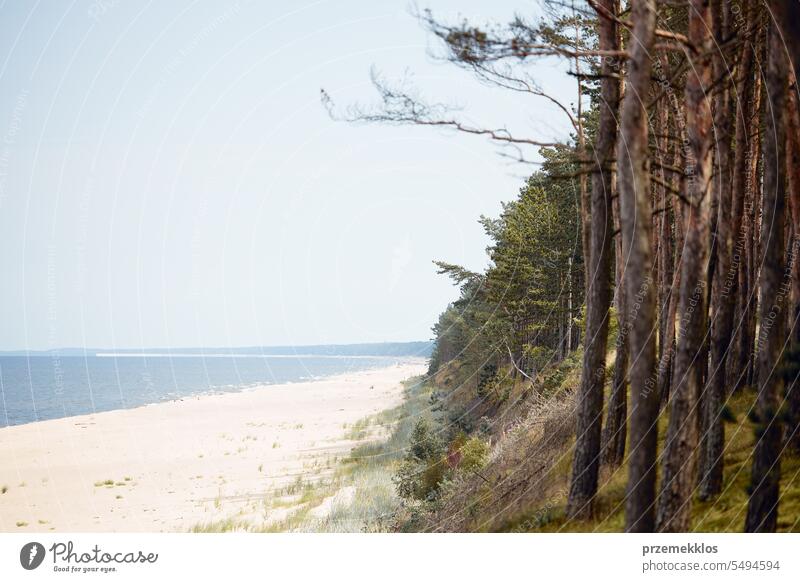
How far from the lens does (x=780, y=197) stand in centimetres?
651

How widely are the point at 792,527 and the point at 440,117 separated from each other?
21.3ft

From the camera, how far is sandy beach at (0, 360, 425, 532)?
64.3 feet

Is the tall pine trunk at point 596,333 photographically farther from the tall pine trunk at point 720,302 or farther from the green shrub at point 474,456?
the green shrub at point 474,456

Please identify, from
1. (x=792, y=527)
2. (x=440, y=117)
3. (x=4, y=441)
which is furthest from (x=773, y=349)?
(x=4, y=441)

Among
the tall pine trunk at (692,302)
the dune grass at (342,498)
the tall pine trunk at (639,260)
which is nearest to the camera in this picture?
the tall pine trunk at (639,260)

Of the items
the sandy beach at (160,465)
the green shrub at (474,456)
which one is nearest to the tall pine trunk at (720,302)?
the green shrub at (474,456)

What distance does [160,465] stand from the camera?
3047 cm

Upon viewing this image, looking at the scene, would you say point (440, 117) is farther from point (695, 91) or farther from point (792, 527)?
point (792, 527)

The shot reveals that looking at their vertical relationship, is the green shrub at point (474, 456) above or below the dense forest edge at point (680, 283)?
below

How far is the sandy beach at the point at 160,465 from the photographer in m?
19.6

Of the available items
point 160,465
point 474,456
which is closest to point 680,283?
point 474,456

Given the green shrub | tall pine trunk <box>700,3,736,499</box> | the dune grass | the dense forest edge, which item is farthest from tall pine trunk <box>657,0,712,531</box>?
the dune grass
